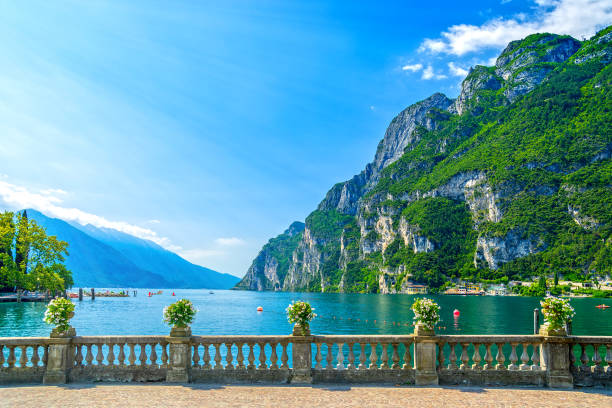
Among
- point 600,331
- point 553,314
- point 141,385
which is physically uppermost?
point 553,314

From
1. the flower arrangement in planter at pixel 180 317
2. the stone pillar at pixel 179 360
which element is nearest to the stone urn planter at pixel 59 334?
the flower arrangement in planter at pixel 180 317

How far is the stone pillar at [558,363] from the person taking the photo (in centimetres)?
1240

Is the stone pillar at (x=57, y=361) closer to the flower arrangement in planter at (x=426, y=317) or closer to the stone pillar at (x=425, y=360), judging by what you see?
the stone pillar at (x=425, y=360)

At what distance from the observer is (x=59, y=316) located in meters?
13.1

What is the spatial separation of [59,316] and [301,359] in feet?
23.9

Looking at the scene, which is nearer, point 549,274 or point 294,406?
point 294,406

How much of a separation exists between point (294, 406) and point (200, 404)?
2.25m

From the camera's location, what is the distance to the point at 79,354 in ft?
43.8

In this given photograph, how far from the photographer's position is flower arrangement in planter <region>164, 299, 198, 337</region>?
13086 mm

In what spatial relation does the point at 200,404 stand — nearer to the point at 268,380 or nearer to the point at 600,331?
the point at 268,380

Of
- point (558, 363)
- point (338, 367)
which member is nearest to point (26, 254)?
point (338, 367)

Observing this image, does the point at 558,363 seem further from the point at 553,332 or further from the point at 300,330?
the point at 300,330

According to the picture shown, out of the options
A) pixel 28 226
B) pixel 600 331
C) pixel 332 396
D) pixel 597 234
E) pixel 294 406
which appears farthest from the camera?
pixel 597 234

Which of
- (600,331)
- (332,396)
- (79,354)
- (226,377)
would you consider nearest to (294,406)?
(332,396)
